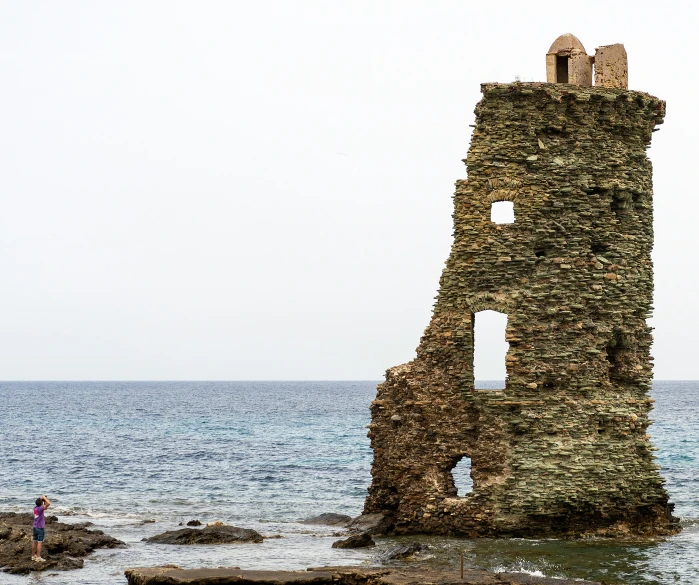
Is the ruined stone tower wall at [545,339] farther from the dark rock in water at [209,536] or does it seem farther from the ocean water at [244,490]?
the dark rock in water at [209,536]

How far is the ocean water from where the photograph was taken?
24.1 m

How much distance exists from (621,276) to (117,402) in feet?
374

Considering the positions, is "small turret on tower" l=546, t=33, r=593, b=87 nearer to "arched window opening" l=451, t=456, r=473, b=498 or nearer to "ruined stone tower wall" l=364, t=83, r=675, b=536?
"ruined stone tower wall" l=364, t=83, r=675, b=536

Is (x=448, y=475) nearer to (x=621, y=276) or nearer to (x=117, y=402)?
(x=621, y=276)

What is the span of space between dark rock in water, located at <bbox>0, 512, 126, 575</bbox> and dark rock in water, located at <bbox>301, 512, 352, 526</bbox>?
6.15 meters

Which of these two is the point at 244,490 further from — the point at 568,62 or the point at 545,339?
the point at 568,62

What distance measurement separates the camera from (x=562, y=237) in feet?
86.7

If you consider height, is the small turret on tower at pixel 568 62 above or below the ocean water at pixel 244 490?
above

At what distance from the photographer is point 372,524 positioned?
1092 inches

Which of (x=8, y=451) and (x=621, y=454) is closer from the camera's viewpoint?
(x=621, y=454)

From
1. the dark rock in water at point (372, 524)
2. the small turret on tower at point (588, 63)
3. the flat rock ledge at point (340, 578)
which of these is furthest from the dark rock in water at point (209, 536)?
the small turret on tower at point (588, 63)

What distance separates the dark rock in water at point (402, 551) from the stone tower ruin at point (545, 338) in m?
1.74

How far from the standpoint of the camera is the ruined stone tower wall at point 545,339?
85.7ft

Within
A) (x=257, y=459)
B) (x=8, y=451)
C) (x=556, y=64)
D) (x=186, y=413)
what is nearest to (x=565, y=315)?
(x=556, y=64)
